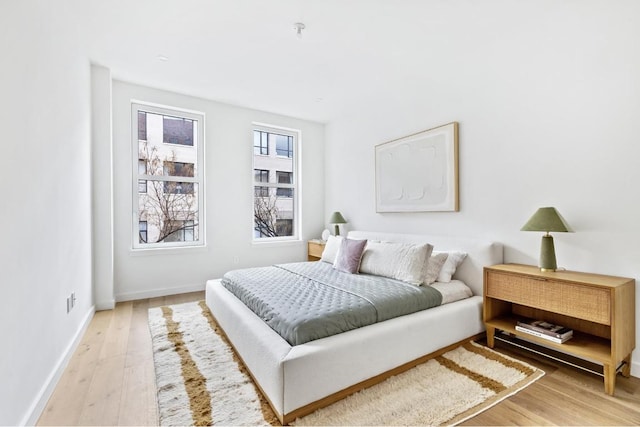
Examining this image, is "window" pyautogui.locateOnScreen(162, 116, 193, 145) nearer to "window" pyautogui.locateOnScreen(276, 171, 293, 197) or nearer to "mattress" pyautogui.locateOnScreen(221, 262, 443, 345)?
"window" pyautogui.locateOnScreen(276, 171, 293, 197)

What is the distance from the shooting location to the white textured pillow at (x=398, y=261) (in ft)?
8.75

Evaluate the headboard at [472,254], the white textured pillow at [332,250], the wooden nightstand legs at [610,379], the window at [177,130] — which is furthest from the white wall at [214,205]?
the wooden nightstand legs at [610,379]

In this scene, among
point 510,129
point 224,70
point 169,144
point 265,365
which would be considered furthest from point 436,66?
point 169,144

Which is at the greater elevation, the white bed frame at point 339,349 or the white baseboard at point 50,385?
the white bed frame at point 339,349

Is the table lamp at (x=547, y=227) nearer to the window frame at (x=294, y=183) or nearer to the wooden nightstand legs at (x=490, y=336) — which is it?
the wooden nightstand legs at (x=490, y=336)

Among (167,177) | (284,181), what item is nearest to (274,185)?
(284,181)

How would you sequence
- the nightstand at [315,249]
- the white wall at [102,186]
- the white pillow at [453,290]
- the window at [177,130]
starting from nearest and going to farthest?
1. the white pillow at [453,290]
2. the white wall at [102,186]
3. the window at [177,130]
4. the nightstand at [315,249]

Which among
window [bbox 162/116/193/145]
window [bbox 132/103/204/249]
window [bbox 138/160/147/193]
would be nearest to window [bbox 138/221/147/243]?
window [bbox 132/103/204/249]

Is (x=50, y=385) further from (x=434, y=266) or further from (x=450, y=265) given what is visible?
(x=450, y=265)

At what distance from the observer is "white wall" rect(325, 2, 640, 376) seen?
6.74 feet

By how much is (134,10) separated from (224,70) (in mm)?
1029

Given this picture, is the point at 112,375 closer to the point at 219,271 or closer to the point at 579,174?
the point at 219,271

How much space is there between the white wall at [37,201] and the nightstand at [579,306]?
3053 millimetres

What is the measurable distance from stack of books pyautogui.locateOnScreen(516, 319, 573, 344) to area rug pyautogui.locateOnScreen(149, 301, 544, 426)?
0.24m
